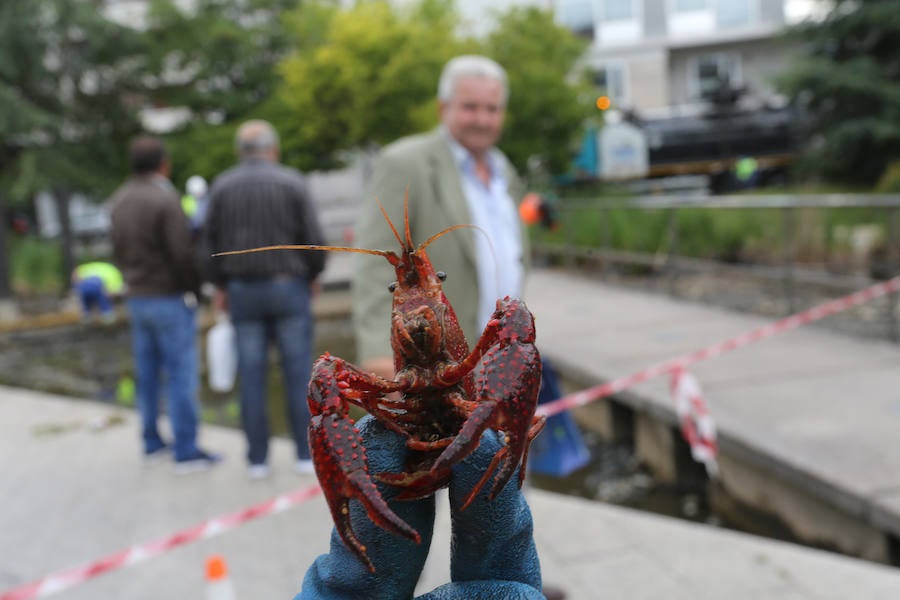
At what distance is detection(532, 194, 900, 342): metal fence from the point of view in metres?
7.59

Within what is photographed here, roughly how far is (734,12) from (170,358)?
3230 centimetres

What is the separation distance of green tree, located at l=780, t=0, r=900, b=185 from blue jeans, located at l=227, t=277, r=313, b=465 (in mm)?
13335

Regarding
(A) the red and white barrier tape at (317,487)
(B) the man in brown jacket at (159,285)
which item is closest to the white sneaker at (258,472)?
(A) the red and white barrier tape at (317,487)

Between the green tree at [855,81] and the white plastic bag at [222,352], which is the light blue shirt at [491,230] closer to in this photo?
the white plastic bag at [222,352]

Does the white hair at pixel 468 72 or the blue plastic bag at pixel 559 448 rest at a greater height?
the white hair at pixel 468 72

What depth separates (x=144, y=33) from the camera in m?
18.1

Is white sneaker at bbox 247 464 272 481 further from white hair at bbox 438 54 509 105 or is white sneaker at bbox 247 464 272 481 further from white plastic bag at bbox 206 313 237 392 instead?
white hair at bbox 438 54 509 105

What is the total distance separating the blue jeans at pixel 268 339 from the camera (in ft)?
16.1

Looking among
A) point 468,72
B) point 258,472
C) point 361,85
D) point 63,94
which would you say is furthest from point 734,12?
point 468,72

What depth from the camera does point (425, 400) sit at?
1.29 metres

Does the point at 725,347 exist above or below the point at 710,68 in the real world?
below

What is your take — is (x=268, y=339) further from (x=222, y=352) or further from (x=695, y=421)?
(x=695, y=421)

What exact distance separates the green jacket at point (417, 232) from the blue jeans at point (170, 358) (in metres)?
2.88

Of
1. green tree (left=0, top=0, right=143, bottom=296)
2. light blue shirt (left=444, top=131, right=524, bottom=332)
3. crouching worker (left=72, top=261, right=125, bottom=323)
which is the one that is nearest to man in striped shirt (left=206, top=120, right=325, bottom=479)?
light blue shirt (left=444, top=131, right=524, bottom=332)
